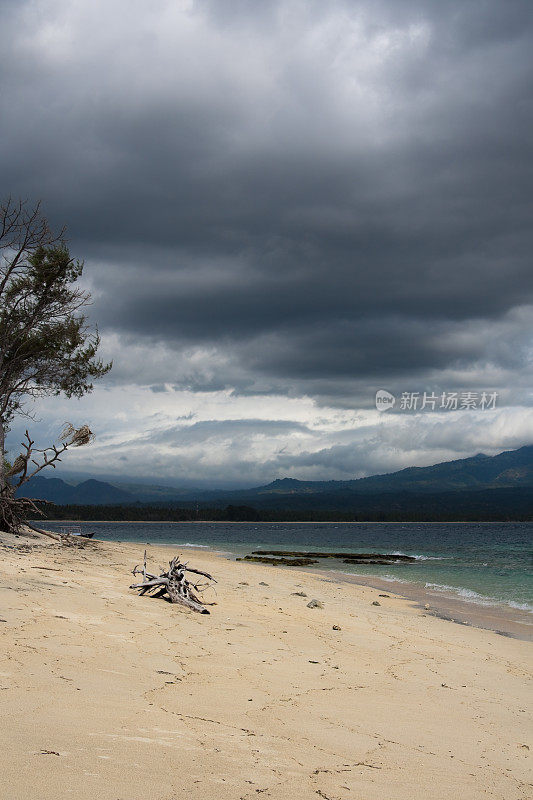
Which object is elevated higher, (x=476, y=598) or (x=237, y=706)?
(x=237, y=706)

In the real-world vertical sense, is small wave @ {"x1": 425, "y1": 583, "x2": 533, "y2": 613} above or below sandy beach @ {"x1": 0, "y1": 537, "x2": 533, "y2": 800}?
below

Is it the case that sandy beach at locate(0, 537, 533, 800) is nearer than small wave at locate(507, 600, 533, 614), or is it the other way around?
sandy beach at locate(0, 537, 533, 800)

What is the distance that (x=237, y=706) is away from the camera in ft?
24.4

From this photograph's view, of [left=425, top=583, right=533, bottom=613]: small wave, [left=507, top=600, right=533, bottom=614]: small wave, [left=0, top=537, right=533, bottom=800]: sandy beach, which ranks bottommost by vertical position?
[left=425, top=583, right=533, bottom=613]: small wave

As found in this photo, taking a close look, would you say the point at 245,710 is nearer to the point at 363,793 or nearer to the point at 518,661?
the point at 363,793

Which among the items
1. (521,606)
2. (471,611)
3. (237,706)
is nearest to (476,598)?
(521,606)

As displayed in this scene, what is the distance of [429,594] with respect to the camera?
28.1m

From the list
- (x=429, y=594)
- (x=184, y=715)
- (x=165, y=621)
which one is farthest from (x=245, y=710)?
(x=429, y=594)

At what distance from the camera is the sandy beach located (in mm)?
5203

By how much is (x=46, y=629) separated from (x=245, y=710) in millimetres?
4237

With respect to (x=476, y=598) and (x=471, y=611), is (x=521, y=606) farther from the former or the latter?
(x=471, y=611)

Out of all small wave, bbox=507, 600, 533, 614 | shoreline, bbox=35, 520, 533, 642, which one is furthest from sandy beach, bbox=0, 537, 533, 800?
small wave, bbox=507, 600, 533, 614

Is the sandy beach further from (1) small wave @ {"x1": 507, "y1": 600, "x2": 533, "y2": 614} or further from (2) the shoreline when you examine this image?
(1) small wave @ {"x1": 507, "y1": 600, "x2": 533, "y2": 614}

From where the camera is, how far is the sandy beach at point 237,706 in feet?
17.1
